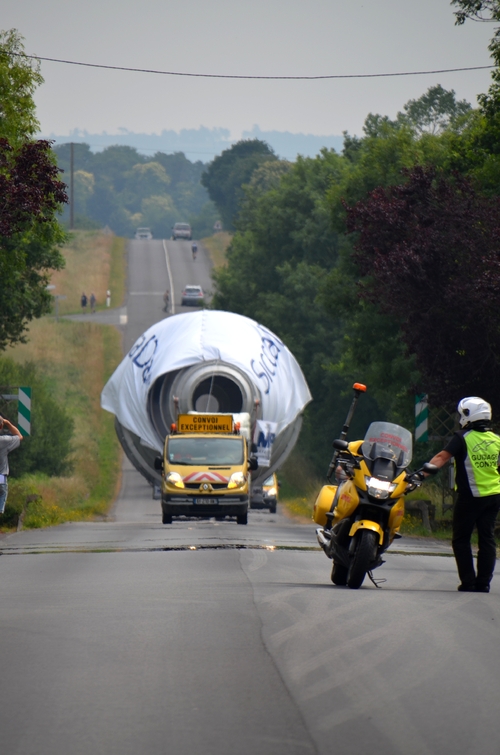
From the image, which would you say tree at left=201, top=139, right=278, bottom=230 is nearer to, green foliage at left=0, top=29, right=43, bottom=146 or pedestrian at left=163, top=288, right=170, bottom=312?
pedestrian at left=163, top=288, right=170, bottom=312

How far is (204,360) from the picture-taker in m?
28.8

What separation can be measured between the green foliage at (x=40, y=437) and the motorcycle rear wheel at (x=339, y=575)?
36.2m

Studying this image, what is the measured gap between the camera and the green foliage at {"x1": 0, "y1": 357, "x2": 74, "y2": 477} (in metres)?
47.5

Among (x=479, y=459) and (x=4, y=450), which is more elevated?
(x=479, y=459)

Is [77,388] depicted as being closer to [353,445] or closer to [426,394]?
[426,394]

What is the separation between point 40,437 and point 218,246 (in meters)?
75.5

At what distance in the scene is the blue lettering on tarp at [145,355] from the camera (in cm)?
2991

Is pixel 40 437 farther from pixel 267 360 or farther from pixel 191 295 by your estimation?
pixel 191 295

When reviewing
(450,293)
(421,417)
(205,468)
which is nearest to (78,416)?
(205,468)

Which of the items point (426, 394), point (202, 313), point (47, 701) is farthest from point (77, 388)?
point (47, 701)

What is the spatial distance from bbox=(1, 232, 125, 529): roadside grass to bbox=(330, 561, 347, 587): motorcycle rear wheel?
13.2 m

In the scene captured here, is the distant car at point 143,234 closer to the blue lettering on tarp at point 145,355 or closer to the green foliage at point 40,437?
the green foliage at point 40,437

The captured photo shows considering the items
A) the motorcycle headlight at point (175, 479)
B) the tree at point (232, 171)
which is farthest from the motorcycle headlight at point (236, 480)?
the tree at point (232, 171)

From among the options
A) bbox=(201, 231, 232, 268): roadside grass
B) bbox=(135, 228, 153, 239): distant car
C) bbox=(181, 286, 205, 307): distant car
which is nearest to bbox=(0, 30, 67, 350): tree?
bbox=(181, 286, 205, 307): distant car
